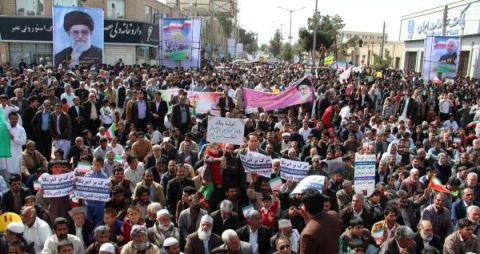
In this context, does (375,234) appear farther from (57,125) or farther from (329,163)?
(57,125)

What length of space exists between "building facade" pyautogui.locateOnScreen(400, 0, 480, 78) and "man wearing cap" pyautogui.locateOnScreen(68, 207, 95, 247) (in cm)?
2678

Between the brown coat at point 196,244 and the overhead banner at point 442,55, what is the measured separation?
19490 millimetres

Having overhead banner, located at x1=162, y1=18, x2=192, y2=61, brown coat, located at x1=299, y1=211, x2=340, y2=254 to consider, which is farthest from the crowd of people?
overhead banner, located at x1=162, y1=18, x2=192, y2=61

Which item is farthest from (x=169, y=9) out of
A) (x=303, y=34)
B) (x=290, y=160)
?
(x=290, y=160)

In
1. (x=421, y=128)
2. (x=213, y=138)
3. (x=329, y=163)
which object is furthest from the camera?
(x=421, y=128)

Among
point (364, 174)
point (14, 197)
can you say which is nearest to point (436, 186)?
point (364, 174)

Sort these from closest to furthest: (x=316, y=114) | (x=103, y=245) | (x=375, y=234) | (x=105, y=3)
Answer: (x=103, y=245)
(x=375, y=234)
(x=316, y=114)
(x=105, y=3)

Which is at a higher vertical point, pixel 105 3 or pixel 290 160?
pixel 105 3

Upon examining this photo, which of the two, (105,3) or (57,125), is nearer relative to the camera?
(57,125)

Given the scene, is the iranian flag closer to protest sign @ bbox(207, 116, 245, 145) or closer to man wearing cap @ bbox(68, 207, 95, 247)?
protest sign @ bbox(207, 116, 245, 145)

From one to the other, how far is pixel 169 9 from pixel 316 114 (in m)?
37.9

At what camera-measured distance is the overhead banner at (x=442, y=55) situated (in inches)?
Result: 924

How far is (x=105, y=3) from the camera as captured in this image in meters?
37.5

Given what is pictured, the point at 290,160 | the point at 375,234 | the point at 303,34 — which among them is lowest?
the point at 375,234
